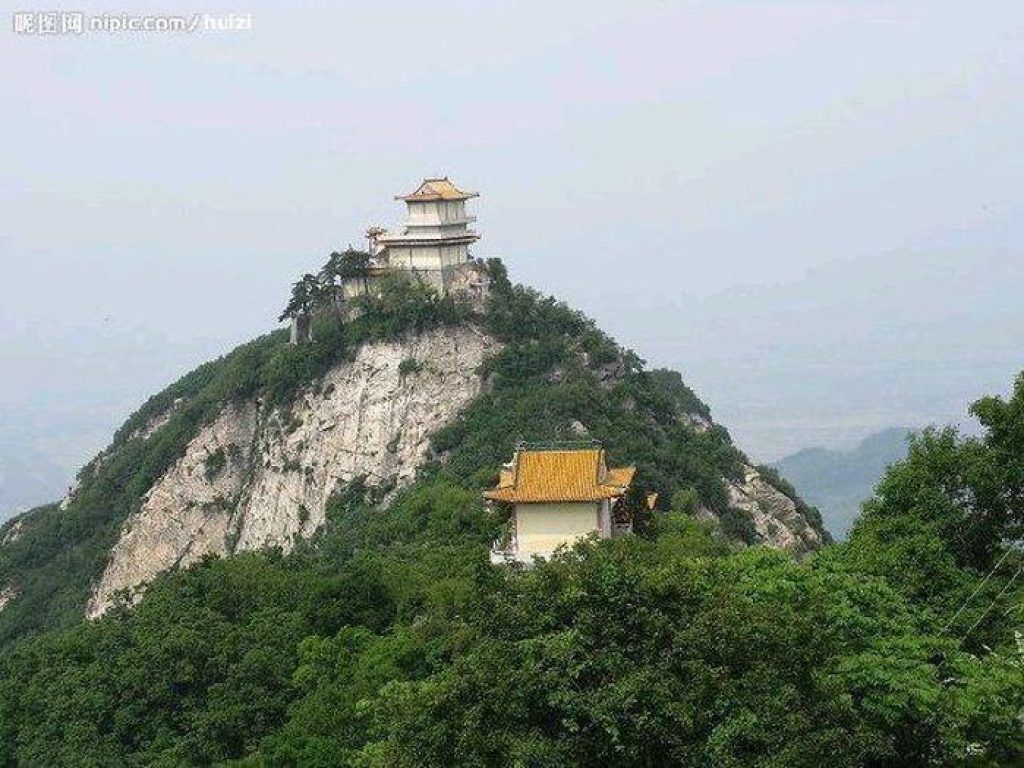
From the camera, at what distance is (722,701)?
15.2m

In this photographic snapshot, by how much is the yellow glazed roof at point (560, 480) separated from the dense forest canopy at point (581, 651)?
148 centimetres

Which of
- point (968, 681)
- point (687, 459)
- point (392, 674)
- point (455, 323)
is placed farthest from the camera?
point (455, 323)

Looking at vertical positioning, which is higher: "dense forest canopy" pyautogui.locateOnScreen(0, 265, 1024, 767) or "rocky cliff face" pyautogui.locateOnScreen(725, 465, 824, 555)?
"rocky cliff face" pyautogui.locateOnScreen(725, 465, 824, 555)

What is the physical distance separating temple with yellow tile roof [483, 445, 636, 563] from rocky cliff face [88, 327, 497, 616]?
59.4 ft

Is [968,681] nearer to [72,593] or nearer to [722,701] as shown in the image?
[722,701]

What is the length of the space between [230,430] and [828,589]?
37076 millimetres

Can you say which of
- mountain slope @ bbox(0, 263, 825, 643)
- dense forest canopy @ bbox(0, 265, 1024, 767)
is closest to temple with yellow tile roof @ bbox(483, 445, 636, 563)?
dense forest canopy @ bbox(0, 265, 1024, 767)

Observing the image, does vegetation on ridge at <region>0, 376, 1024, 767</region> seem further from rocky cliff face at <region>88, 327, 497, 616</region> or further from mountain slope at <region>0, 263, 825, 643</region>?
rocky cliff face at <region>88, 327, 497, 616</region>

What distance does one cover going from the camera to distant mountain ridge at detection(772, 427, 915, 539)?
128 m

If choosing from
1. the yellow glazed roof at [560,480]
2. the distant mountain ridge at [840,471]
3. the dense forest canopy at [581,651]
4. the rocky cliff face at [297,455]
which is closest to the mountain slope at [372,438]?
the rocky cliff face at [297,455]

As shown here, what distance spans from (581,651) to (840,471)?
128 meters

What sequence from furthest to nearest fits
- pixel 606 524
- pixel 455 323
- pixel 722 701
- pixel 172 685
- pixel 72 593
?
pixel 72 593 → pixel 455 323 → pixel 606 524 → pixel 172 685 → pixel 722 701

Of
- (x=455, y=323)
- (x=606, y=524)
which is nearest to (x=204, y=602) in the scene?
(x=606, y=524)

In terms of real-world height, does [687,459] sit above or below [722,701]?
above
